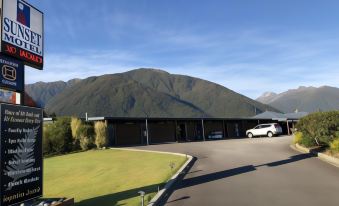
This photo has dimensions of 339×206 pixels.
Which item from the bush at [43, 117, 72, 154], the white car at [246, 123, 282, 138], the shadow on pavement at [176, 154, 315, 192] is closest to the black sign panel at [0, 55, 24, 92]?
the shadow on pavement at [176, 154, 315, 192]

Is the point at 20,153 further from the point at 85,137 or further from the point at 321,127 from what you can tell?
the point at 85,137

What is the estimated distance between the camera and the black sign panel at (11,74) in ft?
30.3

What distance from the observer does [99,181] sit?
549 inches

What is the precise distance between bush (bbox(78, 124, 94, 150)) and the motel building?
2.27 meters

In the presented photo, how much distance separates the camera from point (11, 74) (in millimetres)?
9484

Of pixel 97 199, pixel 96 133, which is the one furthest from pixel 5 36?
pixel 96 133

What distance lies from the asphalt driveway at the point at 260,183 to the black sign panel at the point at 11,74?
4.77 m

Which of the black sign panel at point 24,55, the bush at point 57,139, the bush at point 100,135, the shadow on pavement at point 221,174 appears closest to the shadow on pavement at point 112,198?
the shadow on pavement at point 221,174

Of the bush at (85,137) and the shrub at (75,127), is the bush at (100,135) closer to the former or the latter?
the bush at (85,137)

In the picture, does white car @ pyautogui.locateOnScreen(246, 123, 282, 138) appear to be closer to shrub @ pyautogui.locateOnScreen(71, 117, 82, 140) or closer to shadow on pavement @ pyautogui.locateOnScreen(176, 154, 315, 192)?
shrub @ pyautogui.locateOnScreen(71, 117, 82, 140)

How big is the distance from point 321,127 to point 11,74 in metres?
14.7

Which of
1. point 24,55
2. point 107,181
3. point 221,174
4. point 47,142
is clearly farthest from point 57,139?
point 24,55

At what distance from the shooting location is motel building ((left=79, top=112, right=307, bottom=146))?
36031mm

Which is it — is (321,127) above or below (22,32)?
below
